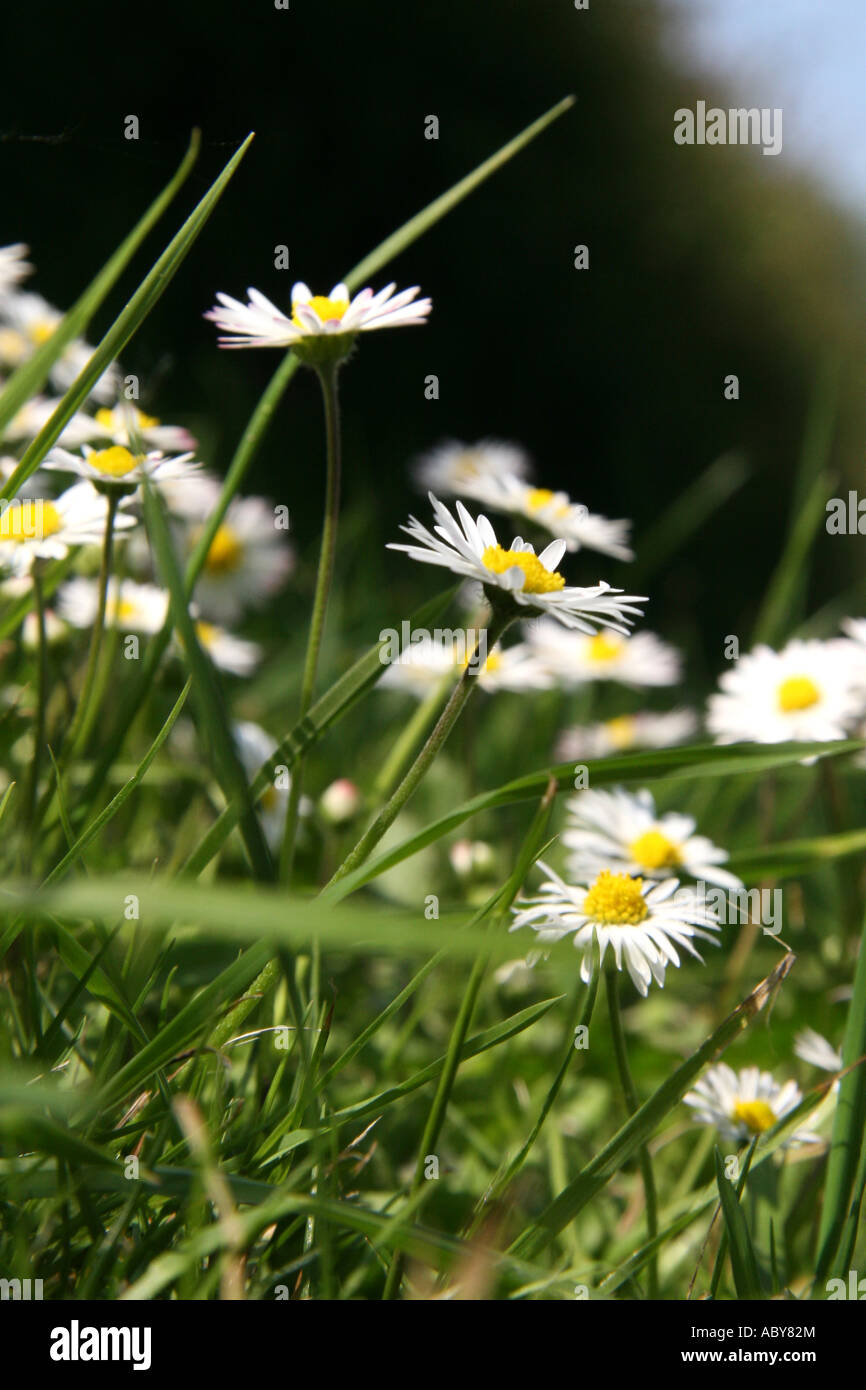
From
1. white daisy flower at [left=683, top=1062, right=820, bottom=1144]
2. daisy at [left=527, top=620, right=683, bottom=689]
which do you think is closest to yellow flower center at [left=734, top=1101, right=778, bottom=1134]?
white daisy flower at [left=683, top=1062, right=820, bottom=1144]

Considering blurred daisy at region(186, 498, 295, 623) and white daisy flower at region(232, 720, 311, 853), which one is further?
blurred daisy at region(186, 498, 295, 623)

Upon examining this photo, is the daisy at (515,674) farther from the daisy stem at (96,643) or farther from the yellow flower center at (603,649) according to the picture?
the daisy stem at (96,643)

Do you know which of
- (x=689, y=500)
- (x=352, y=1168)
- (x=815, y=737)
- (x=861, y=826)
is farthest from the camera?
(x=689, y=500)

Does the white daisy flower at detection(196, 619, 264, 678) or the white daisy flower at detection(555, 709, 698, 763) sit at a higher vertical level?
the white daisy flower at detection(196, 619, 264, 678)

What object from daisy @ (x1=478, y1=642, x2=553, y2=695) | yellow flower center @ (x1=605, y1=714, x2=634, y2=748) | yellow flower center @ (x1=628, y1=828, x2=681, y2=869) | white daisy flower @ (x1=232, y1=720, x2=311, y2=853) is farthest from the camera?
yellow flower center @ (x1=605, y1=714, x2=634, y2=748)

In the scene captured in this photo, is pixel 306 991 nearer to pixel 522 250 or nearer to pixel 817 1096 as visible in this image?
pixel 817 1096

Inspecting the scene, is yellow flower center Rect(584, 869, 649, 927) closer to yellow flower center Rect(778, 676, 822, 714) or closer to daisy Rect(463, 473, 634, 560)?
daisy Rect(463, 473, 634, 560)
